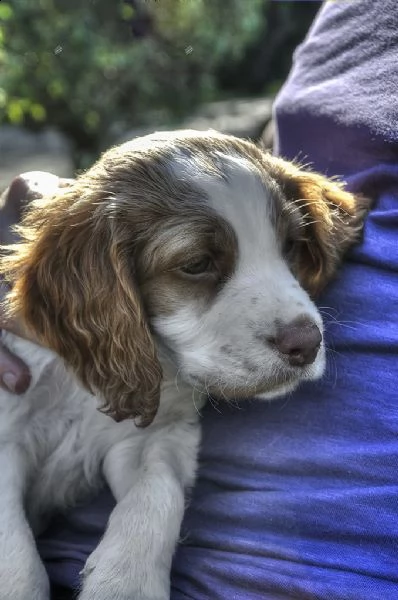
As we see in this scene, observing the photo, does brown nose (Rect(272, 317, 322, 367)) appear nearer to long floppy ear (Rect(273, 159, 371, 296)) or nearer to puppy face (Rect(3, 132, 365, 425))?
puppy face (Rect(3, 132, 365, 425))

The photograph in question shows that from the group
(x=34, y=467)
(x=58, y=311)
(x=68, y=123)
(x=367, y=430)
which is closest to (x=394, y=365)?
(x=367, y=430)

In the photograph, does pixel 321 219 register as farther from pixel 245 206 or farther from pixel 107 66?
pixel 107 66

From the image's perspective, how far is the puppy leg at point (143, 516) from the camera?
219cm

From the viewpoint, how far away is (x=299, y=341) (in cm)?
227

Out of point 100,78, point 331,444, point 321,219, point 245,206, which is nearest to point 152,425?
point 331,444

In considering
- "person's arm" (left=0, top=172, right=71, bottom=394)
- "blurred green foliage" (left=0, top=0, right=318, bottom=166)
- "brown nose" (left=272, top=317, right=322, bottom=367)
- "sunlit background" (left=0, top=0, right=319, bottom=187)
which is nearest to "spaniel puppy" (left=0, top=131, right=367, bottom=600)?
"brown nose" (left=272, top=317, right=322, bottom=367)

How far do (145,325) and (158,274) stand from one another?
0.59ft

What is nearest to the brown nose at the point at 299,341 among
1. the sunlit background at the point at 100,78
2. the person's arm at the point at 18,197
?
the person's arm at the point at 18,197

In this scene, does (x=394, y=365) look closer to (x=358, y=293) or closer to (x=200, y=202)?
(x=358, y=293)

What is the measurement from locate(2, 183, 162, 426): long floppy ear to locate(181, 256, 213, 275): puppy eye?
182mm

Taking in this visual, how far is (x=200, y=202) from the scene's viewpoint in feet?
8.20

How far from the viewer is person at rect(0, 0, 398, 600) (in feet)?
6.76

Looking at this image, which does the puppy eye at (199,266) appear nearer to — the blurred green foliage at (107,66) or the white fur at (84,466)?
the white fur at (84,466)

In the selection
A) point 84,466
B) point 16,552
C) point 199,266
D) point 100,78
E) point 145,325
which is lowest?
point 100,78
